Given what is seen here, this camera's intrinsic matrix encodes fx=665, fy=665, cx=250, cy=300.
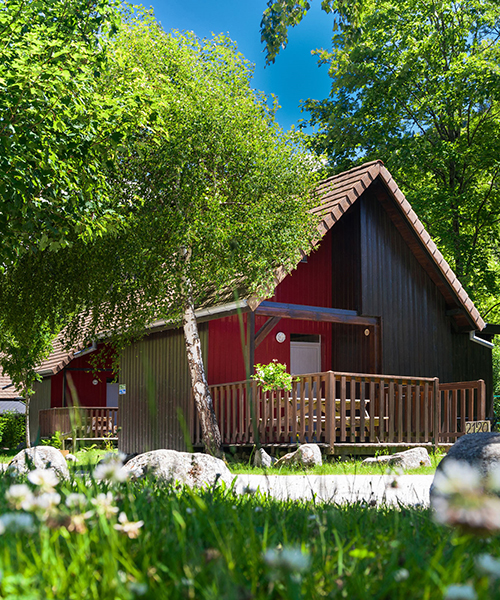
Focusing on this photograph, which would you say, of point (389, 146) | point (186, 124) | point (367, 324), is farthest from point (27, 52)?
point (389, 146)

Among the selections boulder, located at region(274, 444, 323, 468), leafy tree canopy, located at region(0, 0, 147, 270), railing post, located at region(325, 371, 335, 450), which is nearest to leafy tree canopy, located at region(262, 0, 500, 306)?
railing post, located at region(325, 371, 335, 450)

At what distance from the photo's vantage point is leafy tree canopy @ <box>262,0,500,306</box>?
1010 inches

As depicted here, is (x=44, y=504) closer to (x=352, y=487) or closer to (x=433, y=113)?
(x=352, y=487)

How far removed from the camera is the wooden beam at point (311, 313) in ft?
46.0

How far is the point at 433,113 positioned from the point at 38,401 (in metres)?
20.5

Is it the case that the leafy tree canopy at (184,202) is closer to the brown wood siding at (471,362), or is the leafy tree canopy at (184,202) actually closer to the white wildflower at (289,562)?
the brown wood siding at (471,362)

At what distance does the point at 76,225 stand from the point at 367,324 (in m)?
8.41

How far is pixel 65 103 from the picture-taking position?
29.4 ft

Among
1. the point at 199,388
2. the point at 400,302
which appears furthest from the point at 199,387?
the point at 400,302

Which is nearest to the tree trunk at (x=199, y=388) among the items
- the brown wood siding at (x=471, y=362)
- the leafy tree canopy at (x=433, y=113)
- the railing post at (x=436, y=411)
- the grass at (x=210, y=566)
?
the railing post at (x=436, y=411)

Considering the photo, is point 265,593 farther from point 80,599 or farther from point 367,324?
point 367,324

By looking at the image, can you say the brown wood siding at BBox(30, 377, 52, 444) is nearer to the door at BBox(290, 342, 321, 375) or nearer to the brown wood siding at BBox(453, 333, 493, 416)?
the door at BBox(290, 342, 321, 375)

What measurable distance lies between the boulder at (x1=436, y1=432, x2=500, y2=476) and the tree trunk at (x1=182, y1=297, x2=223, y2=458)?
9193 mm

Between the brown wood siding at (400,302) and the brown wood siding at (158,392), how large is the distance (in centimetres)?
445
